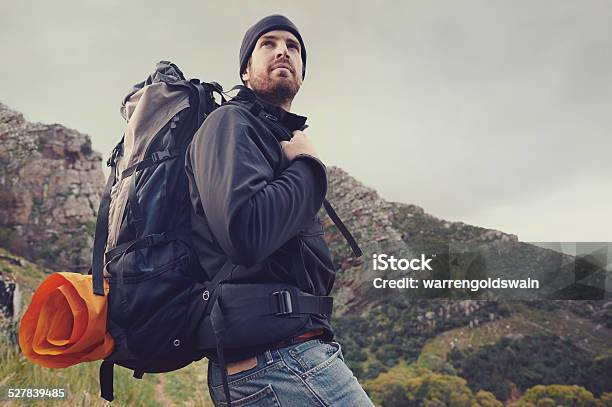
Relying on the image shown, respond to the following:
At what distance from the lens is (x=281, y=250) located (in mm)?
1578

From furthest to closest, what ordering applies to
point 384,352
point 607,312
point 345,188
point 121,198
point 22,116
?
point 22,116 < point 345,188 < point 607,312 < point 384,352 < point 121,198

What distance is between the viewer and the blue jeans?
144cm

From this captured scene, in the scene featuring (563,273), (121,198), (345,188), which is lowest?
(121,198)

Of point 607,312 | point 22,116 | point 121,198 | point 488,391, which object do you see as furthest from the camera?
point 22,116

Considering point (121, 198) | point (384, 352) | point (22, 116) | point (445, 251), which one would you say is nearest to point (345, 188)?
point (445, 251)

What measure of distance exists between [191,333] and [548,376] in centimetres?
1036

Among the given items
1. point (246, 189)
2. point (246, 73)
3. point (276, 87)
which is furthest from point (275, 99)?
point (246, 189)

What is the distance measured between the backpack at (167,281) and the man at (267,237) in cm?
4

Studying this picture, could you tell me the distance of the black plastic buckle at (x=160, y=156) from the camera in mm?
1744

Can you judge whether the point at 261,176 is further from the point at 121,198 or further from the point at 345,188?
the point at 345,188

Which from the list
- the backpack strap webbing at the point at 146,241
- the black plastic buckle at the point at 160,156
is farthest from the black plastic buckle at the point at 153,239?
the black plastic buckle at the point at 160,156

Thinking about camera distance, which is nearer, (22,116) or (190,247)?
(190,247)

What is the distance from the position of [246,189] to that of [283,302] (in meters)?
0.32

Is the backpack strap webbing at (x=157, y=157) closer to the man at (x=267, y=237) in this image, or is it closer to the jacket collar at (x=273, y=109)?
the man at (x=267, y=237)
